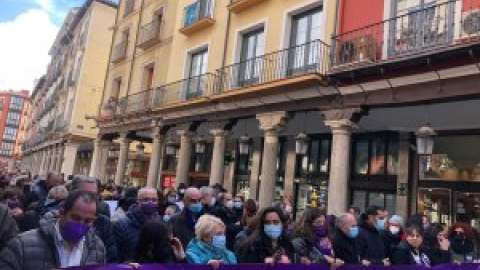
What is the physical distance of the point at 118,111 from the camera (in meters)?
21.5

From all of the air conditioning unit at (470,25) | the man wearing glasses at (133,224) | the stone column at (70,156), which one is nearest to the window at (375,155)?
the air conditioning unit at (470,25)

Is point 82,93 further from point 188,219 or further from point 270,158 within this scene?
point 188,219

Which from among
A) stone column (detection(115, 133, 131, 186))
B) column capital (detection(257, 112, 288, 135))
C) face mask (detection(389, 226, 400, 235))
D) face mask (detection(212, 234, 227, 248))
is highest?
column capital (detection(257, 112, 288, 135))

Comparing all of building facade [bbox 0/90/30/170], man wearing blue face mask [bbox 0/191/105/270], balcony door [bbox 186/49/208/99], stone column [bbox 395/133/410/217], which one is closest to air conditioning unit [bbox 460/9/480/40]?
stone column [bbox 395/133/410/217]

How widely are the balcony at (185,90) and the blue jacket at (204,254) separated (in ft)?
36.1

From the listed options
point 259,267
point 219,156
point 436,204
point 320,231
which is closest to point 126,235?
point 259,267

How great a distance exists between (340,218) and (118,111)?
16915mm

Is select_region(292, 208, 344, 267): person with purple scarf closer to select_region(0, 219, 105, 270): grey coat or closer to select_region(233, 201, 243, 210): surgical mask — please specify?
select_region(0, 219, 105, 270): grey coat

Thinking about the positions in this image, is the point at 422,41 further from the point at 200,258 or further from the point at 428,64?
the point at 200,258

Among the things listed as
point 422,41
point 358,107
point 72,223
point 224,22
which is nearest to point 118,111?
point 224,22

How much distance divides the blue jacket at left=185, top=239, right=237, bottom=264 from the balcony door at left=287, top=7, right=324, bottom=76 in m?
8.39

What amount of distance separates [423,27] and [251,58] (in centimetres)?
548

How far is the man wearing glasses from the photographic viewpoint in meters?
4.59

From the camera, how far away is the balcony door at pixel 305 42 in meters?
12.5
